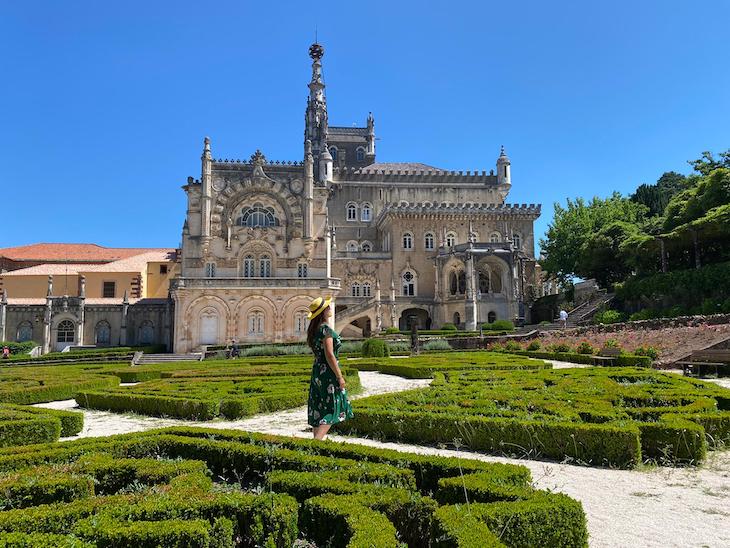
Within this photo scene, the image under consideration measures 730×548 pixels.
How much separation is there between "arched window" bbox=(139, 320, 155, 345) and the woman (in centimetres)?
4258

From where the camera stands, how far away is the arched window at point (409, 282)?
55.2 m

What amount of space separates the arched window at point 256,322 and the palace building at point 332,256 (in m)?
0.08

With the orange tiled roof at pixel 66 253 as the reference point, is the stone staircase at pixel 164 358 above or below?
below

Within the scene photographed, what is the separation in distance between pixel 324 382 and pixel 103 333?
43.3m

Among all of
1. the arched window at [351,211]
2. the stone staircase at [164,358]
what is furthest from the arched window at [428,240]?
the stone staircase at [164,358]

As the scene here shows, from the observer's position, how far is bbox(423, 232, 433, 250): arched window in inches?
2215

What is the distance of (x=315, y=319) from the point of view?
8492mm

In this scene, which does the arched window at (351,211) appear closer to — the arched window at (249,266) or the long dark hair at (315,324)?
the arched window at (249,266)

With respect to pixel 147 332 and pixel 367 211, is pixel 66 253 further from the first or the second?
pixel 367 211

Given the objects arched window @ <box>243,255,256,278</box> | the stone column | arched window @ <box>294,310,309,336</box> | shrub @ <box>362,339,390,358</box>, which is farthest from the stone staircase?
the stone column

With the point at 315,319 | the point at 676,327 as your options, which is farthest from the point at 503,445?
the point at 676,327

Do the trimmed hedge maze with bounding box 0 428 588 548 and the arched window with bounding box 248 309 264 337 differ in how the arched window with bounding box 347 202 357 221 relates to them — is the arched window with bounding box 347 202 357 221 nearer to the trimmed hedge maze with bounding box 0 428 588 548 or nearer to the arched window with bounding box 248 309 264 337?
the arched window with bounding box 248 309 264 337

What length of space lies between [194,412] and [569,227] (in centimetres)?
5011

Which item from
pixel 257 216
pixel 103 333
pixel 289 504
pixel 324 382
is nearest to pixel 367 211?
pixel 257 216
